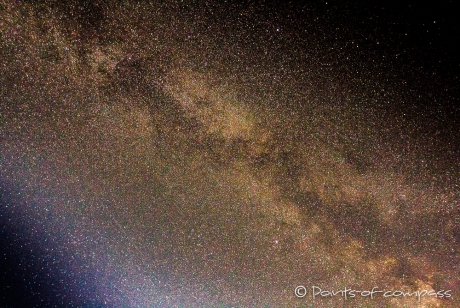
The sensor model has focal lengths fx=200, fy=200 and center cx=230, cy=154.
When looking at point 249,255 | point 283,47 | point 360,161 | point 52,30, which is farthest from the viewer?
point 249,255

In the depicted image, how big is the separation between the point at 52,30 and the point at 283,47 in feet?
5.41

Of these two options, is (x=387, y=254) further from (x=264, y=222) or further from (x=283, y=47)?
(x=283, y=47)

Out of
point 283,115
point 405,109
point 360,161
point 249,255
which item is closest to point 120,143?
point 283,115

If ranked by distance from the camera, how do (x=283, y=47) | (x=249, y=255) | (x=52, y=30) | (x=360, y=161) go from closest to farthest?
1. (x=52, y=30)
2. (x=283, y=47)
3. (x=360, y=161)
4. (x=249, y=255)

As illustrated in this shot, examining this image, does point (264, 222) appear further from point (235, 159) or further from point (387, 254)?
point (387, 254)

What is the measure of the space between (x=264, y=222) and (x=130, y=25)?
1830 millimetres

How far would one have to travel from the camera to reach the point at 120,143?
1628 mm

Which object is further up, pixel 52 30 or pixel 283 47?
pixel 283 47

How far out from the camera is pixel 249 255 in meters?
1.77

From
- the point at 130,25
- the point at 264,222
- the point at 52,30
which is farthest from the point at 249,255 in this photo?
the point at 52,30

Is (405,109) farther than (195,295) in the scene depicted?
No

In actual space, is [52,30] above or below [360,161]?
above

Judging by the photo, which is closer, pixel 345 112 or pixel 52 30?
pixel 52 30

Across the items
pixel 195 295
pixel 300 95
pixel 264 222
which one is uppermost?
pixel 300 95
